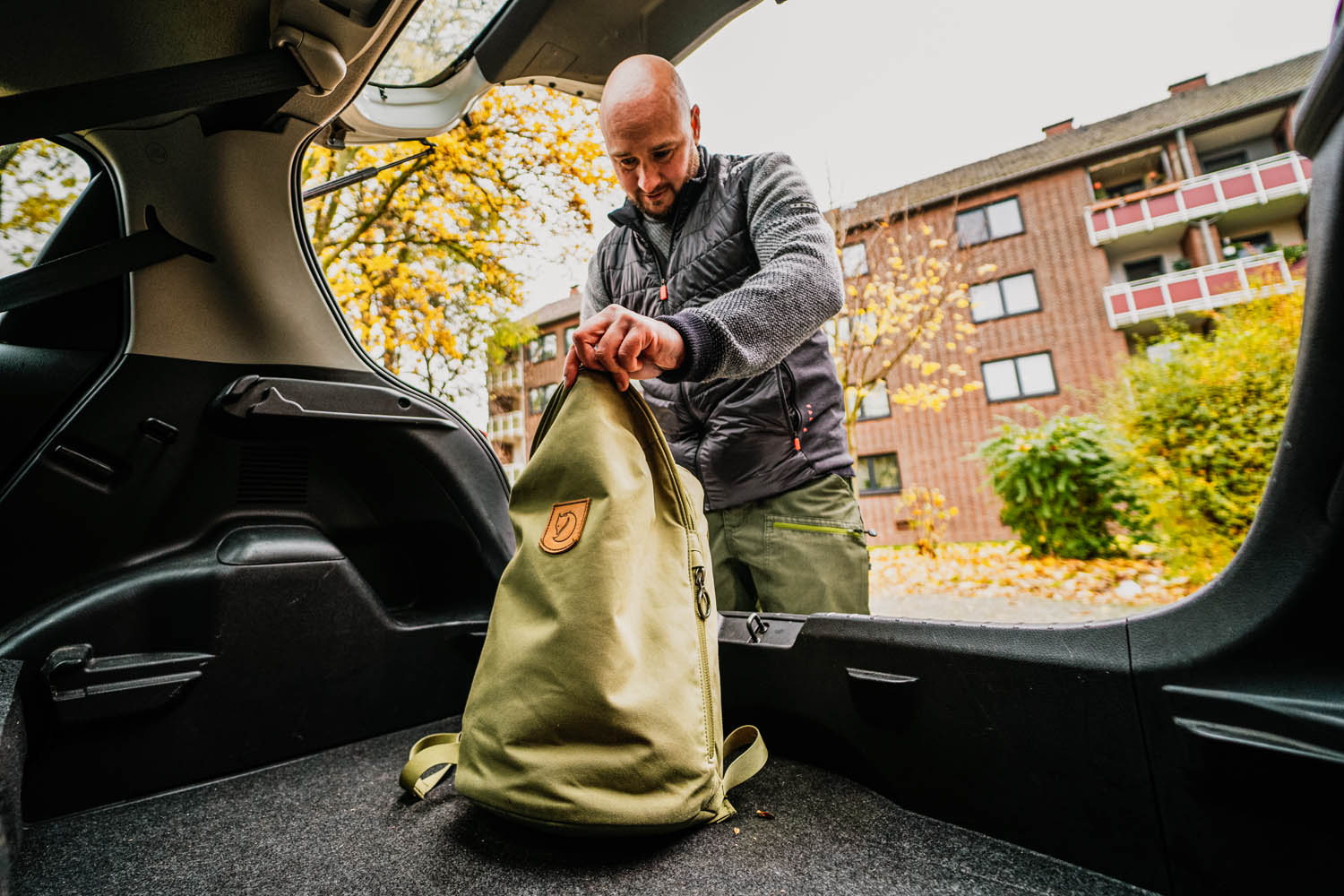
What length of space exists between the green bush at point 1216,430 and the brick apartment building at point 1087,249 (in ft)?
23.6

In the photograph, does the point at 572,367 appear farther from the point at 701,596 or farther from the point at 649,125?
the point at 649,125

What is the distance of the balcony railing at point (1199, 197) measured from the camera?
9.98 meters

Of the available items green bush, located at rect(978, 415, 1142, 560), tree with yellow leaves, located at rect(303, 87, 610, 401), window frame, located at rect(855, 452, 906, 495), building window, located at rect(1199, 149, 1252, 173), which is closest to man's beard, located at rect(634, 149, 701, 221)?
tree with yellow leaves, located at rect(303, 87, 610, 401)

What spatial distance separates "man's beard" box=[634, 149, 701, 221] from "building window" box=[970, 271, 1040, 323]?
42.3 ft

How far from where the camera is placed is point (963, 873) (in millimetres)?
701

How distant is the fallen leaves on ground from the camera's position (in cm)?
457

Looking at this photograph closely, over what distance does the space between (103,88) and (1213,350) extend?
5.32 meters

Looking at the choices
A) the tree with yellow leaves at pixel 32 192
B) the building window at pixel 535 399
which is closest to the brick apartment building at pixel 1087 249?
the building window at pixel 535 399

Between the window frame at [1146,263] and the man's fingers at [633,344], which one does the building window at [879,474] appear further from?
the man's fingers at [633,344]

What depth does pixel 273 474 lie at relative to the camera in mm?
1334

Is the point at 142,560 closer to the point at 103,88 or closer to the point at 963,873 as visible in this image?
the point at 103,88

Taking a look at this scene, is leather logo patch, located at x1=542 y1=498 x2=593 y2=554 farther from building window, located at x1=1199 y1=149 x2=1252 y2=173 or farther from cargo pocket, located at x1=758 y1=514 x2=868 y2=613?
building window, located at x1=1199 y1=149 x2=1252 y2=173

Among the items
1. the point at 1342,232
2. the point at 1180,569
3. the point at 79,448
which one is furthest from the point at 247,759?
the point at 1180,569

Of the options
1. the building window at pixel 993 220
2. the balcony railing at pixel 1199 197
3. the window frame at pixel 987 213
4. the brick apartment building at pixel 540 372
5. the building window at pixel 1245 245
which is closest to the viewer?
the balcony railing at pixel 1199 197
